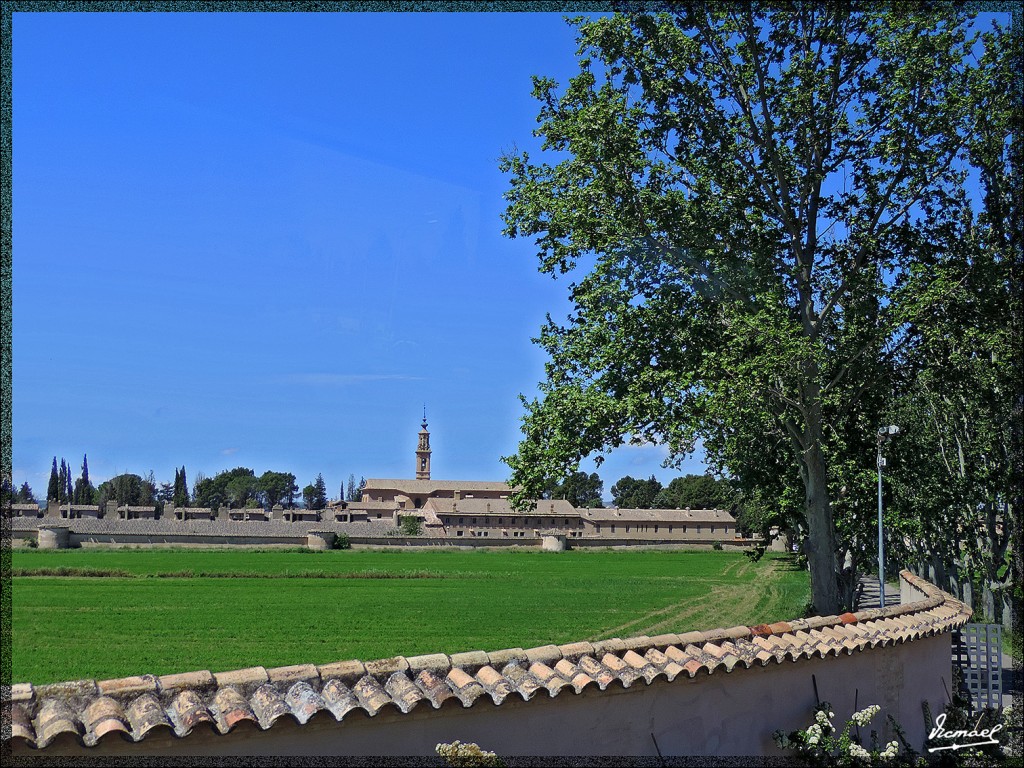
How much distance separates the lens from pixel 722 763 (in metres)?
7.17

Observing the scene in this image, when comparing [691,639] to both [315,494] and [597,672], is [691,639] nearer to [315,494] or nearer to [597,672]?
[597,672]

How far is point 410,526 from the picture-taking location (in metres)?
102

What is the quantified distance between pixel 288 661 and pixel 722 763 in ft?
64.1

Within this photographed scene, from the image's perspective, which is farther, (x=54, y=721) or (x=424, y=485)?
(x=424, y=485)

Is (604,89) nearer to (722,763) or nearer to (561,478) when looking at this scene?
(561,478)

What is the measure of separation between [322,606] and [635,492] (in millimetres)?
122423

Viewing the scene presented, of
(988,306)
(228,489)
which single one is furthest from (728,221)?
(228,489)

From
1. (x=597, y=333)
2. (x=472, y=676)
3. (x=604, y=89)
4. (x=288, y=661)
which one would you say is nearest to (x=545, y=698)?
(x=472, y=676)

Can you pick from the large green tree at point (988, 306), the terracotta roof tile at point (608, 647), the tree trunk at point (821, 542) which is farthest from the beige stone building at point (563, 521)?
the terracotta roof tile at point (608, 647)

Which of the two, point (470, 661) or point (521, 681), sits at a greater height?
point (470, 661)

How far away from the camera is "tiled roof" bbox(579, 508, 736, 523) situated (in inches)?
4835

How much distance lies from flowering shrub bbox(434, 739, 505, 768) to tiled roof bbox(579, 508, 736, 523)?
117446mm

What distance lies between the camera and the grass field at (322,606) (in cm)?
2673

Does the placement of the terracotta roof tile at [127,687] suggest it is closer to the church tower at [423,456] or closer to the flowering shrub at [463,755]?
the flowering shrub at [463,755]
